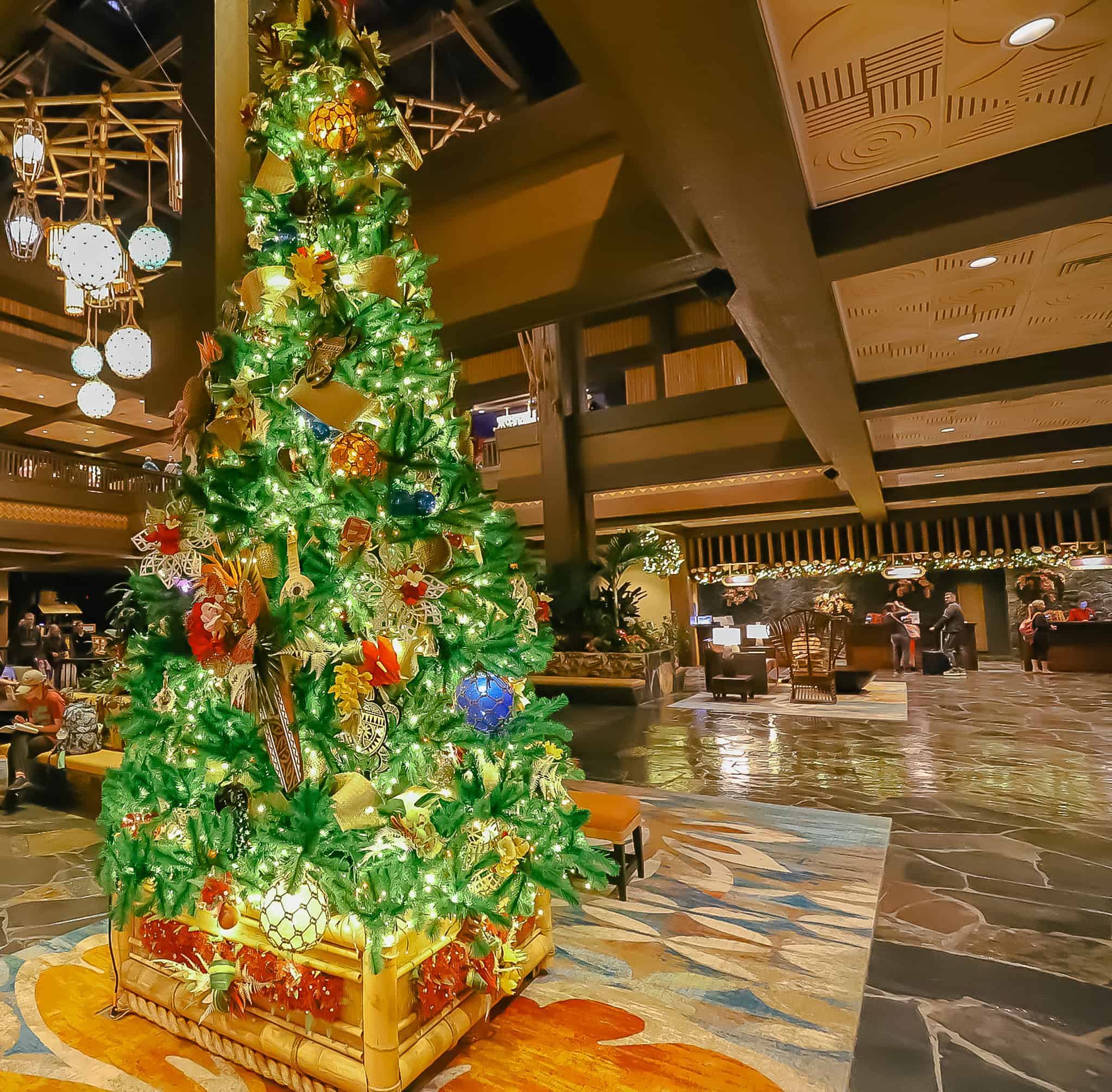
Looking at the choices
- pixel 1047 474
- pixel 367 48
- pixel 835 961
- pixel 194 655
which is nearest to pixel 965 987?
pixel 835 961

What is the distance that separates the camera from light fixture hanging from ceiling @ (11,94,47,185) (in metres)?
3.20

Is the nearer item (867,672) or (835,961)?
(835,961)

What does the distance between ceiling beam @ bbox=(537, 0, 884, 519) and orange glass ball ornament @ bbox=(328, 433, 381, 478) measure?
1164mm

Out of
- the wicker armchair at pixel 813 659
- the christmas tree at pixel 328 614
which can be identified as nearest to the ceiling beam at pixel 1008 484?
the wicker armchair at pixel 813 659

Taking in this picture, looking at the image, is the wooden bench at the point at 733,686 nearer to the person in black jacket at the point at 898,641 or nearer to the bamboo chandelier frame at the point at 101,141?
the person in black jacket at the point at 898,641

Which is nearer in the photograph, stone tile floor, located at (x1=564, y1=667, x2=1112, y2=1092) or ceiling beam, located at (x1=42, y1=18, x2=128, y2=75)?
stone tile floor, located at (x1=564, y1=667, x2=1112, y2=1092)

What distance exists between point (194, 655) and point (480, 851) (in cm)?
104

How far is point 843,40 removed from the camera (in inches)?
87.7

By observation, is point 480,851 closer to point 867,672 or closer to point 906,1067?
point 906,1067

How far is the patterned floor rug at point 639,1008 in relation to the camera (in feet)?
5.99

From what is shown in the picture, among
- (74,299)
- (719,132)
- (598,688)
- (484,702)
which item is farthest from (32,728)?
(598,688)

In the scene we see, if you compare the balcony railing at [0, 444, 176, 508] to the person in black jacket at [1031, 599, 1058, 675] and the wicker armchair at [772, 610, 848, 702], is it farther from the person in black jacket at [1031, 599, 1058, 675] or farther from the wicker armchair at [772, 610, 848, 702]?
the person in black jacket at [1031, 599, 1058, 675]

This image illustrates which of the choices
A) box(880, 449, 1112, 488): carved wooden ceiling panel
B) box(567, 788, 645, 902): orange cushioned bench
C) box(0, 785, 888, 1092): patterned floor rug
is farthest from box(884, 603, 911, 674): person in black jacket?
box(567, 788, 645, 902): orange cushioned bench

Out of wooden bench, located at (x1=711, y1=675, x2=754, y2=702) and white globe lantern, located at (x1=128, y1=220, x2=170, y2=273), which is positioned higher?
white globe lantern, located at (x1=128, y1=220, x2=170, y2=273)
